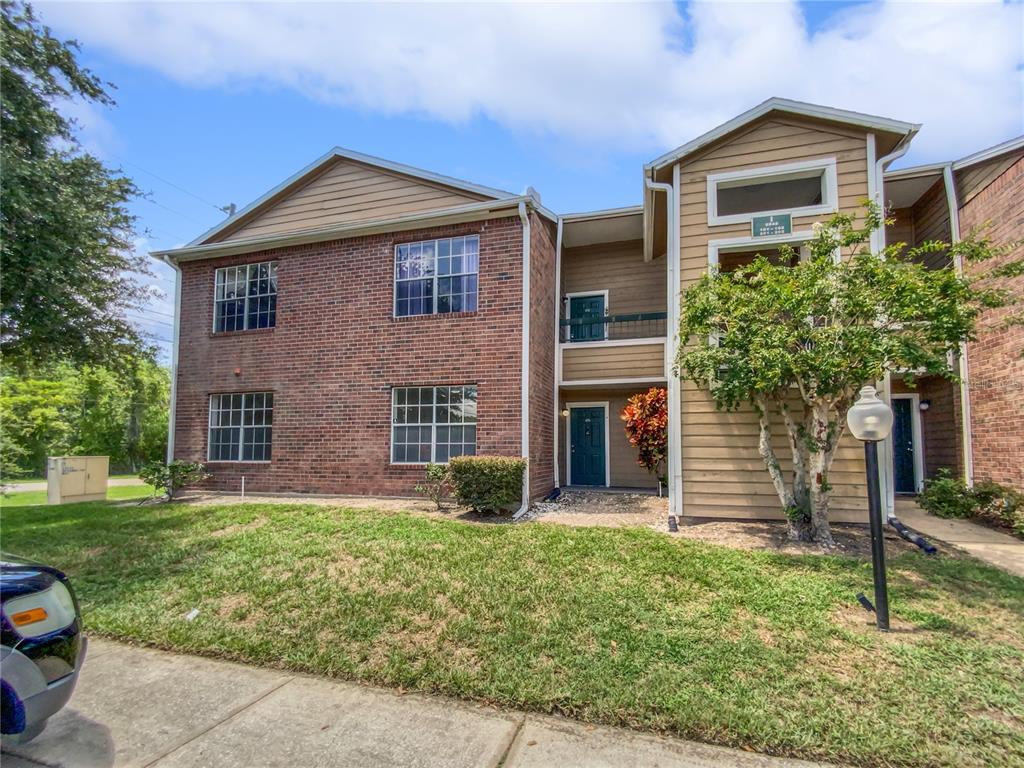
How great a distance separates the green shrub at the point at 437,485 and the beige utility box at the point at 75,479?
8.86m

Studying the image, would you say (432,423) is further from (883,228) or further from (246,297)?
(883,228)

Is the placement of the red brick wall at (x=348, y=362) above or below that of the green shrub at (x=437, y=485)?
above

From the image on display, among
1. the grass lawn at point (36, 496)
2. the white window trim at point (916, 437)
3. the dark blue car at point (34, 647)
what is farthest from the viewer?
the grass lawn at point (36, 496)

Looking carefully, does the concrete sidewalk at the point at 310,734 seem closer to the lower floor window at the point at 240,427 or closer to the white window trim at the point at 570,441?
the lower floor window at the point at 240,427

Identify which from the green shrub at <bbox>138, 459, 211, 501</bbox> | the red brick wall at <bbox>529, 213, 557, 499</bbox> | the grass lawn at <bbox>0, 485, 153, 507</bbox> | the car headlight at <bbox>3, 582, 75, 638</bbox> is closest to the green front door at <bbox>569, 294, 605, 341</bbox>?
the red brick wall at <bbox>529, 213, 557, 499</bbox>

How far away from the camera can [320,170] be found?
37.3ft

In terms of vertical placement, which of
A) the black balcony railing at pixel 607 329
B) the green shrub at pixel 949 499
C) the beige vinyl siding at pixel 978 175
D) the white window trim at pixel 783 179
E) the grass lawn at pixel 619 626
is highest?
the beige vinyl siding at pixel 978 175

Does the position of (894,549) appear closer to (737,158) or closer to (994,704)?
(994,704)

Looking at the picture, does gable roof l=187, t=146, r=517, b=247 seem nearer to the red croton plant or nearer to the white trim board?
the white trim board

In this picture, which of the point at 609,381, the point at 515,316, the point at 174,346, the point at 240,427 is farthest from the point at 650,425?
the point at 174,346

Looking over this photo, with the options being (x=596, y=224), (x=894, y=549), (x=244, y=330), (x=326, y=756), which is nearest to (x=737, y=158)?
(x=596, y=224)

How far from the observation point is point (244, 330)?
1149 centimetres

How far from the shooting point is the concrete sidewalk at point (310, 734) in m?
2.65

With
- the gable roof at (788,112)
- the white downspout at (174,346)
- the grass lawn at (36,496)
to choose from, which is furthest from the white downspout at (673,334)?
the grass lawn at (36,496)
